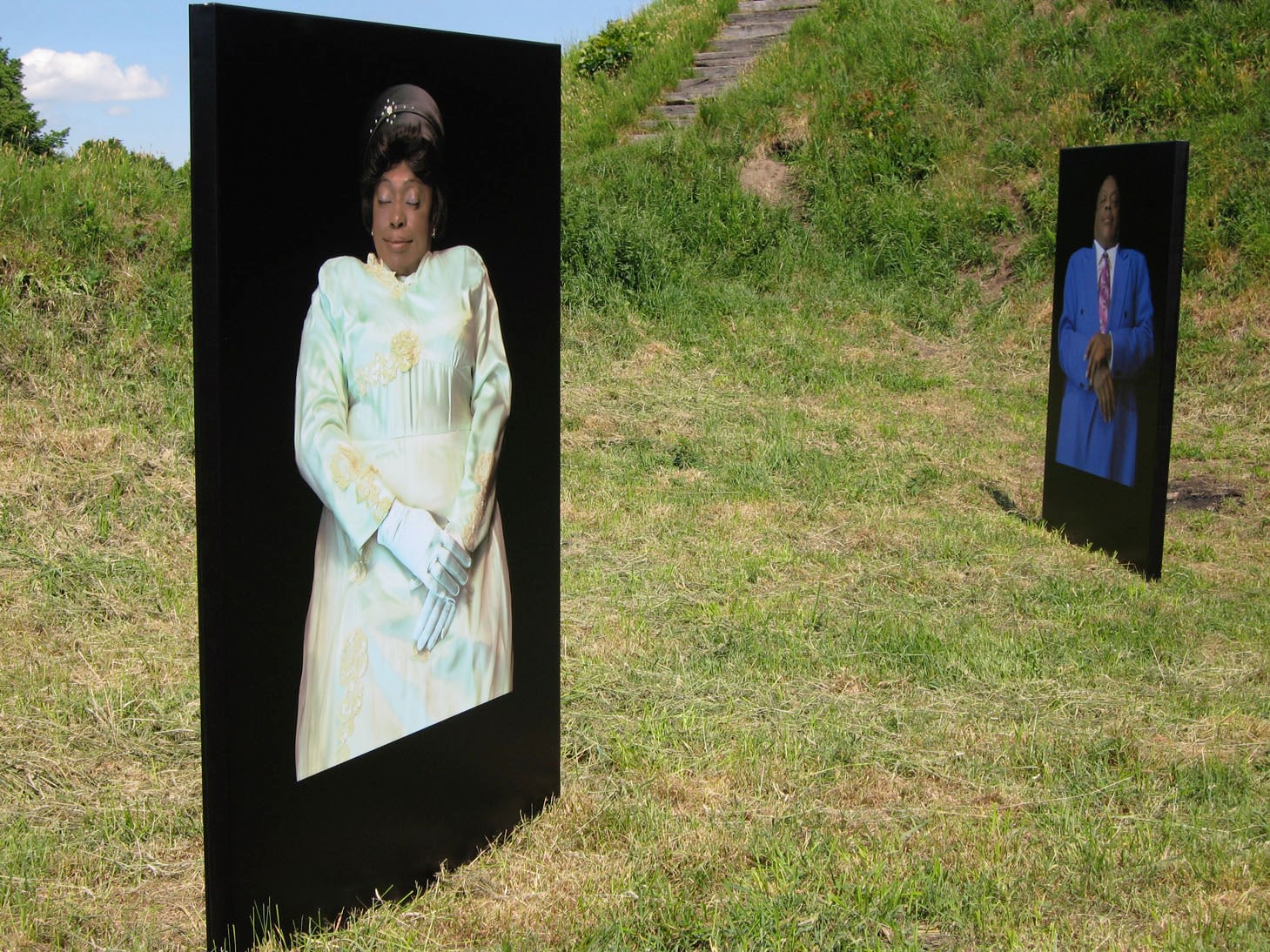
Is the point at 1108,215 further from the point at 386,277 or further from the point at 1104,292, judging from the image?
the point at 386,277

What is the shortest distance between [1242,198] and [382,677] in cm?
1212

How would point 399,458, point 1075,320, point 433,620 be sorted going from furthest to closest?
point 1075,320 → point 433,620 → point 399,458

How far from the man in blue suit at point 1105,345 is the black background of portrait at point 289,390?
165 inches

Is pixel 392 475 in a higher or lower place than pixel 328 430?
lower

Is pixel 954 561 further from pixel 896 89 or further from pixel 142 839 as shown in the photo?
pixel 896 89

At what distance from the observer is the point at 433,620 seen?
3363 mm

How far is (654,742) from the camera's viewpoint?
4453mm

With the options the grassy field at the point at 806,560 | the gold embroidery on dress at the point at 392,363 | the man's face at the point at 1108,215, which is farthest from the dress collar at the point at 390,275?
the man's face at the point at 1108,215

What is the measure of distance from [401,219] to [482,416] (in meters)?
0.61

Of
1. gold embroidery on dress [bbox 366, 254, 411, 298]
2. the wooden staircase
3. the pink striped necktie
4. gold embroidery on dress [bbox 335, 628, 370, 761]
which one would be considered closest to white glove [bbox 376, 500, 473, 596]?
gold embroidery on dress [bbox 335, 628, 370, 761]

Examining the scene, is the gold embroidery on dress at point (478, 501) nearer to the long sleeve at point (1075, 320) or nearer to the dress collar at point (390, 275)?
the dress collar at point (390, 275)

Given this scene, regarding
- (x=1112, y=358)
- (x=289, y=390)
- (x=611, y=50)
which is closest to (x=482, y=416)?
(x=289, y=390)

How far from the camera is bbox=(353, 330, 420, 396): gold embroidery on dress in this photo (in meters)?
3.08

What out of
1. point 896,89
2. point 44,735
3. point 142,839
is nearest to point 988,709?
point 142,839
